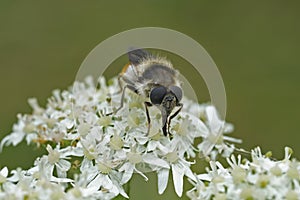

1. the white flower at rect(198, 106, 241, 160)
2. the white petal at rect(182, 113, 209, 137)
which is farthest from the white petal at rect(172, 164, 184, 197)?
the white petal at rect(182, 113, 209, 137)

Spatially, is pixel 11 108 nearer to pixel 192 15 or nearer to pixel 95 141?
pixel 192 15

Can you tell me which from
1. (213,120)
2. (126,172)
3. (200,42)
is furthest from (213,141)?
(200,42)

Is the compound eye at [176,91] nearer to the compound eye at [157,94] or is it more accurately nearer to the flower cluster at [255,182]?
the compound eye at [157,94]

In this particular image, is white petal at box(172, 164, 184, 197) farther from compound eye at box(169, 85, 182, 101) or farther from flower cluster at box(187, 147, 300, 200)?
compound eye at box(169, 85, 182, 101)

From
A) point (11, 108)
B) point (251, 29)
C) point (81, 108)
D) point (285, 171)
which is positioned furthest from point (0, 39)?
point (285, 171)

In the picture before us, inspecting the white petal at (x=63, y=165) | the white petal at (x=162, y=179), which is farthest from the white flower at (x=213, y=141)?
the white petal at (x=63, y=165)

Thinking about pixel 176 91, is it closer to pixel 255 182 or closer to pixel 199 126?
pixel 199 126
